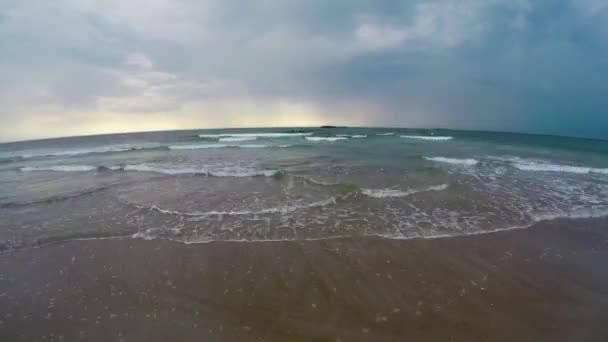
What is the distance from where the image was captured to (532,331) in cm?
327

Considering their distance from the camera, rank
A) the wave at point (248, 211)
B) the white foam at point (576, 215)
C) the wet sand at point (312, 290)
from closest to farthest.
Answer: the wet sand at point (312, 290), the white foam at point (576, 215), the wave at point (248, 211)

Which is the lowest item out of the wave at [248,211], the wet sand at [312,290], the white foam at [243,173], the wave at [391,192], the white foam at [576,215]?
the wet sand at [312,290]

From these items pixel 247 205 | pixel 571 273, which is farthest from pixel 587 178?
pixel 247 205

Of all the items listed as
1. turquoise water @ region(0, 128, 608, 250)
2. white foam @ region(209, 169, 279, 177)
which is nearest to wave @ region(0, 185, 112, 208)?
turquoise water @ region(0, 128, 608, 250)

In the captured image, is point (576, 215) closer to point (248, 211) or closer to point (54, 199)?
point (248, 211)

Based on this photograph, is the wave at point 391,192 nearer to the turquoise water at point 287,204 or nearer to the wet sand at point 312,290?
the turquoise water at point 287,204

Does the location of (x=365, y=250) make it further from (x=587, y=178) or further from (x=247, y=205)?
(x=587, y=178)

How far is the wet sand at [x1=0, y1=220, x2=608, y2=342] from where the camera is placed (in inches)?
131

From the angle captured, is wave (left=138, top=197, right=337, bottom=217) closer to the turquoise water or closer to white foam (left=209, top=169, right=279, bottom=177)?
the turquoise water

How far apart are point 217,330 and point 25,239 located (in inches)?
250

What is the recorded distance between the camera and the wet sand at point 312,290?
3320 mm

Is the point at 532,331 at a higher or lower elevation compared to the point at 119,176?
lower

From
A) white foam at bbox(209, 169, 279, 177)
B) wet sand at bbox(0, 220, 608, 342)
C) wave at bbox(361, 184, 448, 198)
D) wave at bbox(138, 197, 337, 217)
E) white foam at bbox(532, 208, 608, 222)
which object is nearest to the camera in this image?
wet sand at bbox(0, 220, 608, 342)

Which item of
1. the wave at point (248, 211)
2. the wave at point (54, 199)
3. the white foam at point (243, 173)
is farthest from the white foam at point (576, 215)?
the wave at point (54, 199)
